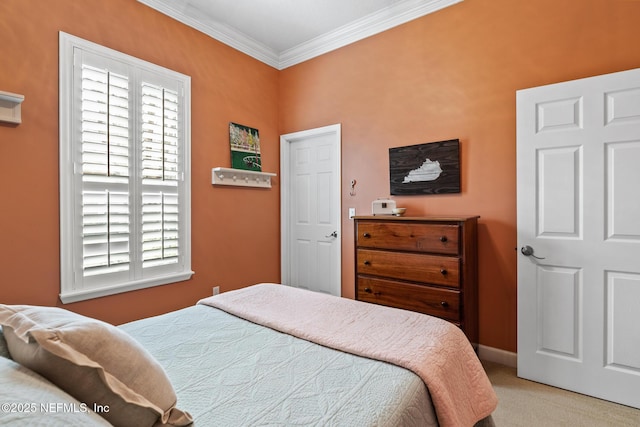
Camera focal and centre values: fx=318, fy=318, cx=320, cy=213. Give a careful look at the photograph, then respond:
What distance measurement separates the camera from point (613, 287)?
2070 mm

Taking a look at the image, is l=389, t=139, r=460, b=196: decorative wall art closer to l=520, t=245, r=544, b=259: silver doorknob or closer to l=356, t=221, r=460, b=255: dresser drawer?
l=356, t=221, r=460, b=255: dresser drawer

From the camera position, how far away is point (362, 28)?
131 inches

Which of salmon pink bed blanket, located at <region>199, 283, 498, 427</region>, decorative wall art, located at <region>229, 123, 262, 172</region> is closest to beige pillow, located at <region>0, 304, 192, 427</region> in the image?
salmon pink bed blanket, located at <region>199, 283, 498, 427</region>

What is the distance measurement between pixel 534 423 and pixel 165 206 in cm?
316

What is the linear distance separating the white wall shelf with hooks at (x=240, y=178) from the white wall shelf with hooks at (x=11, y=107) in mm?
1498

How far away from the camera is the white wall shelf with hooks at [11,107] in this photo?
2.02 metres

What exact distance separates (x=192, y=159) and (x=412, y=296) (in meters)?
2.40

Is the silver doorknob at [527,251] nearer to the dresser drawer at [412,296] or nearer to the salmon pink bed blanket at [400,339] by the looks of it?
the dresser drawer at [412,296]

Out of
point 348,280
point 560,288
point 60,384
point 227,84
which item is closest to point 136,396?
point 60,384

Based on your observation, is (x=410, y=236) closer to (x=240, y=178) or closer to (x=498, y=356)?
(x=498, y=356)

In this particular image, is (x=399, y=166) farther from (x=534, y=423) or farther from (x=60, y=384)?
(x=60, y=384)

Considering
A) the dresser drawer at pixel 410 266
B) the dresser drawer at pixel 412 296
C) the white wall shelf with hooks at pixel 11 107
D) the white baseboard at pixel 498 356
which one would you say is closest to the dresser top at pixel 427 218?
the dresser drawer at pixel 410 266

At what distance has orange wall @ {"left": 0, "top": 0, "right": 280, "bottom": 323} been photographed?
2.13 meters

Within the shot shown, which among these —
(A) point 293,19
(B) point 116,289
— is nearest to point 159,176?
(B) point 116,289
